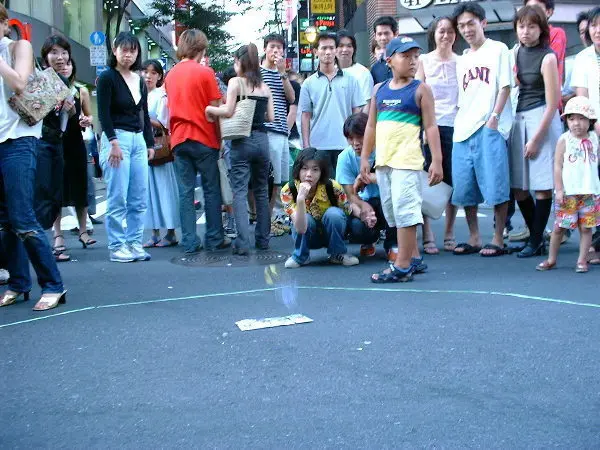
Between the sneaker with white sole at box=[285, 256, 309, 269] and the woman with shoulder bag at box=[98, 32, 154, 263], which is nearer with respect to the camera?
the sneaker with white sole at box=[285, 256, 309, 269]

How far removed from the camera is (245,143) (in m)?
7.70

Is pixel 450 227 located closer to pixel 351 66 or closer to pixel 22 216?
pixel 351 66

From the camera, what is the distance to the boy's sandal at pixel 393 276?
237 inches

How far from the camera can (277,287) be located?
20.0 feet

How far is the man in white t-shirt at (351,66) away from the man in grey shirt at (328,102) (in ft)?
0.17

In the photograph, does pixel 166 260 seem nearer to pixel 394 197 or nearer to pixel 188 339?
pixel 394 197

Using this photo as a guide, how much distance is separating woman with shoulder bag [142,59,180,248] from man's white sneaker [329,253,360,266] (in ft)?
7.06

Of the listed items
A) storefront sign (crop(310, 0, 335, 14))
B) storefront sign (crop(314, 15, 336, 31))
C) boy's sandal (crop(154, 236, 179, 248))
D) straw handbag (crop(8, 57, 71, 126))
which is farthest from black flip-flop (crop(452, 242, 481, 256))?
storefront sign (crop(310, 0, 335, 14))

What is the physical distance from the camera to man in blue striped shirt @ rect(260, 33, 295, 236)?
27.9 ft

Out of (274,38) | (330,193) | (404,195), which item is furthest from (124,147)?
(404,195)

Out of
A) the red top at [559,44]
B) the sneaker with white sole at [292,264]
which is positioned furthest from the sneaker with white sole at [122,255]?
the red top at [559,44]

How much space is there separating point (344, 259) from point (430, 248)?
0.99 meters

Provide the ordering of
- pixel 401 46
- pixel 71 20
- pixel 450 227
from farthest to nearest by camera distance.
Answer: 1. pixel 71 20
2. pixel 450 227
3. pixel 401 46

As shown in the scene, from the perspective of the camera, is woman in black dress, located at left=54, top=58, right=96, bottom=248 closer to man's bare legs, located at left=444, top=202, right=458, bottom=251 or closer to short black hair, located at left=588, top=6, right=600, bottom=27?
man's bare legs, located at left=444, top=202, right=458, bottom=251
